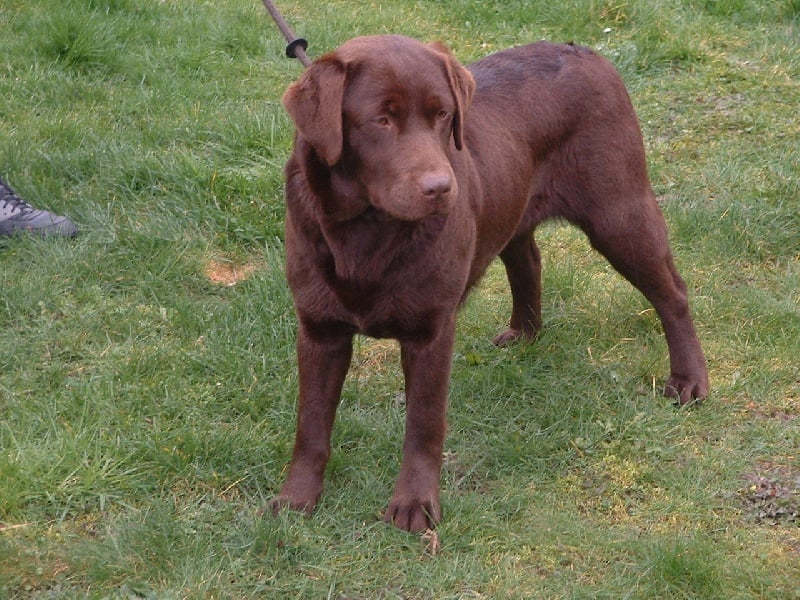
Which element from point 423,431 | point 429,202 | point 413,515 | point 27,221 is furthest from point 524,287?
point 27,221

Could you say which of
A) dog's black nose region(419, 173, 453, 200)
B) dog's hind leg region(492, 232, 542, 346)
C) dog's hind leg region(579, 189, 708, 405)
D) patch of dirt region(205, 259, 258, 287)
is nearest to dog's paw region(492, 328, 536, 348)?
dog's hind leg region(492, 232, 542, 346)

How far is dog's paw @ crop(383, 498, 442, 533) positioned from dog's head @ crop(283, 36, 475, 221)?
84 centimetres

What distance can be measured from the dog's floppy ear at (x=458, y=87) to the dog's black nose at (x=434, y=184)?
319 mm

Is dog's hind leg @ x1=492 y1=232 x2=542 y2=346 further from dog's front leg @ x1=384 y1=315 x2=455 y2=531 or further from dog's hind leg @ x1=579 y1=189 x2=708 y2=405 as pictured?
dog's front leg @ x1=384 y1=315 x2=455 y2=531

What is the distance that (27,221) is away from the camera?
14.4ft

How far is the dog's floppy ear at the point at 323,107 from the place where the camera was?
267 centimetres

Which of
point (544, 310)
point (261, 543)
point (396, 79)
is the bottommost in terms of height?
point (544, 310)

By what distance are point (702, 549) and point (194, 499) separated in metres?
1.39

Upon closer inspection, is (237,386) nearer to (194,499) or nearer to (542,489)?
(194,499)

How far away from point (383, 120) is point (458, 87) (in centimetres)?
28

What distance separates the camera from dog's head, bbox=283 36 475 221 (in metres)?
2.64

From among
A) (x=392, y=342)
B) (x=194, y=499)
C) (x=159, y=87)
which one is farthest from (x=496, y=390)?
(x=159, y=87)

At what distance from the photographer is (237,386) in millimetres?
3596

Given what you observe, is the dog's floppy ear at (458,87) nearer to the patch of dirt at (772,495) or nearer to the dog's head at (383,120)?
the dog's head at (383,120)
